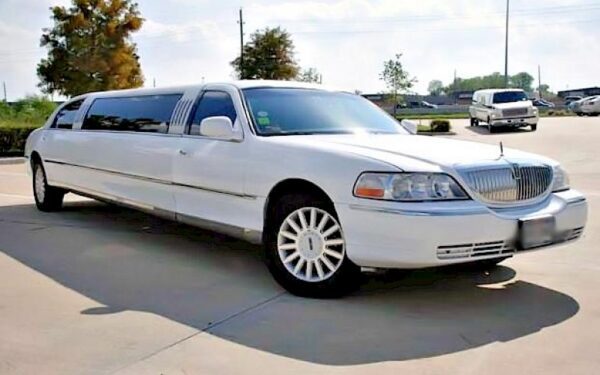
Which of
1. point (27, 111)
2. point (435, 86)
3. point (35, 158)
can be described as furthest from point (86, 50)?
point (435, 86)

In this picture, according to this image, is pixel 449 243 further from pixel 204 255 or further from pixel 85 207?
pixel 85 207

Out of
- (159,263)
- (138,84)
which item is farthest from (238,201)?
(138,84)

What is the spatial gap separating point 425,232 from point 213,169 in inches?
83.1

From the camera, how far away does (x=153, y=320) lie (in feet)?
14.0

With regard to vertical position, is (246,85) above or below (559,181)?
above

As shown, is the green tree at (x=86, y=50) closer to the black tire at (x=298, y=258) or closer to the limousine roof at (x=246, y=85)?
the limousine roof at (x=246, y=85)

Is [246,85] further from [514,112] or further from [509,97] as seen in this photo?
[509,97]

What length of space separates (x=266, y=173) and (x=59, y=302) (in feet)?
5.80

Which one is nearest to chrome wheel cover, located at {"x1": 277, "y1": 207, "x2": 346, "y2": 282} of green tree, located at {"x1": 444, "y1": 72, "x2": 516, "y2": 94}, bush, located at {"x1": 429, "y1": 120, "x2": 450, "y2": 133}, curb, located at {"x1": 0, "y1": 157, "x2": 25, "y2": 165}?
curb, located at {"x1": 0, "y1": 157, "x2": 25, "y2": 165}

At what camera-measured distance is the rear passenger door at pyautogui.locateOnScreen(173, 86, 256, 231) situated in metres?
5.31

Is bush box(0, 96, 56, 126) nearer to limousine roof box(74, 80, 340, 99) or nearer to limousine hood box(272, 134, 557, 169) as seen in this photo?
limousine roof box(74, 80, 340, 99)

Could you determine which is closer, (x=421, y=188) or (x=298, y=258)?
(x=421, y=188)

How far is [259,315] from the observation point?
4375 millimetres

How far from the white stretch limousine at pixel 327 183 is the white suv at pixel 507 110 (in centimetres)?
2111
